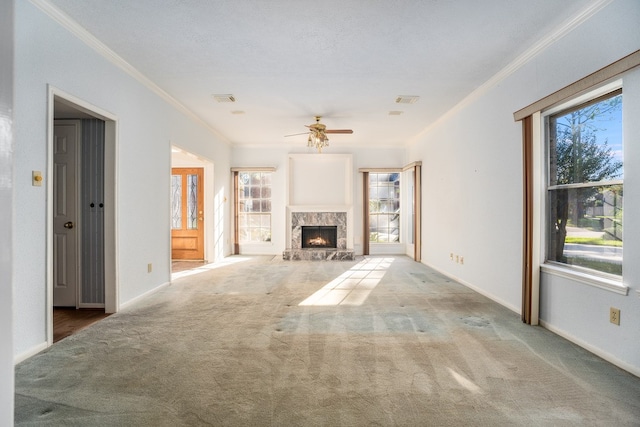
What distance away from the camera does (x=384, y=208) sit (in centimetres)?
808

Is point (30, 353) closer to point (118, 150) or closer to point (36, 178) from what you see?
point (36, 178)

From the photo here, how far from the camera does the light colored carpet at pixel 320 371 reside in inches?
68.7

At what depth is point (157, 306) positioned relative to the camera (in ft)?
12.1

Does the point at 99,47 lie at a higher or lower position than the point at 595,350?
higher

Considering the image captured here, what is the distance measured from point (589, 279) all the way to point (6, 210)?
345 centimetres

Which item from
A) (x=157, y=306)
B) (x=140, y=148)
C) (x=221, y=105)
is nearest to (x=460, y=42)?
(x=221, y=105)

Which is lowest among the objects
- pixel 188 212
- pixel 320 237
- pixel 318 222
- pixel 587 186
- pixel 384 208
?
pixel 320 237

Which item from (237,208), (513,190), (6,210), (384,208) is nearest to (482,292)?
(513,190)

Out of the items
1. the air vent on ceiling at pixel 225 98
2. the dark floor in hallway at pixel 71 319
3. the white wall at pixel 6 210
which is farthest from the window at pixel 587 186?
the dark floor in hallway at pixel 71 319

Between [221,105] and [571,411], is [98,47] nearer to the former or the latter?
[221,105]

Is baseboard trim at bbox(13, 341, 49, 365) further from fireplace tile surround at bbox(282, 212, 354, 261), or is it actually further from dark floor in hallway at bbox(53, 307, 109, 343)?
fireplace tile surround at bbox(282, 212, 354, 261)

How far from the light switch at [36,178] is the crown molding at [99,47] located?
4.21 ft

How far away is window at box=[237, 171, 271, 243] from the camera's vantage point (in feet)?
26.5

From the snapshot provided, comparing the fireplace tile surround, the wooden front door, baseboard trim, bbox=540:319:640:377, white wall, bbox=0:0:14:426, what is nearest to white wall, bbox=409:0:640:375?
baseboard trim, bbox=540:319:640:377
